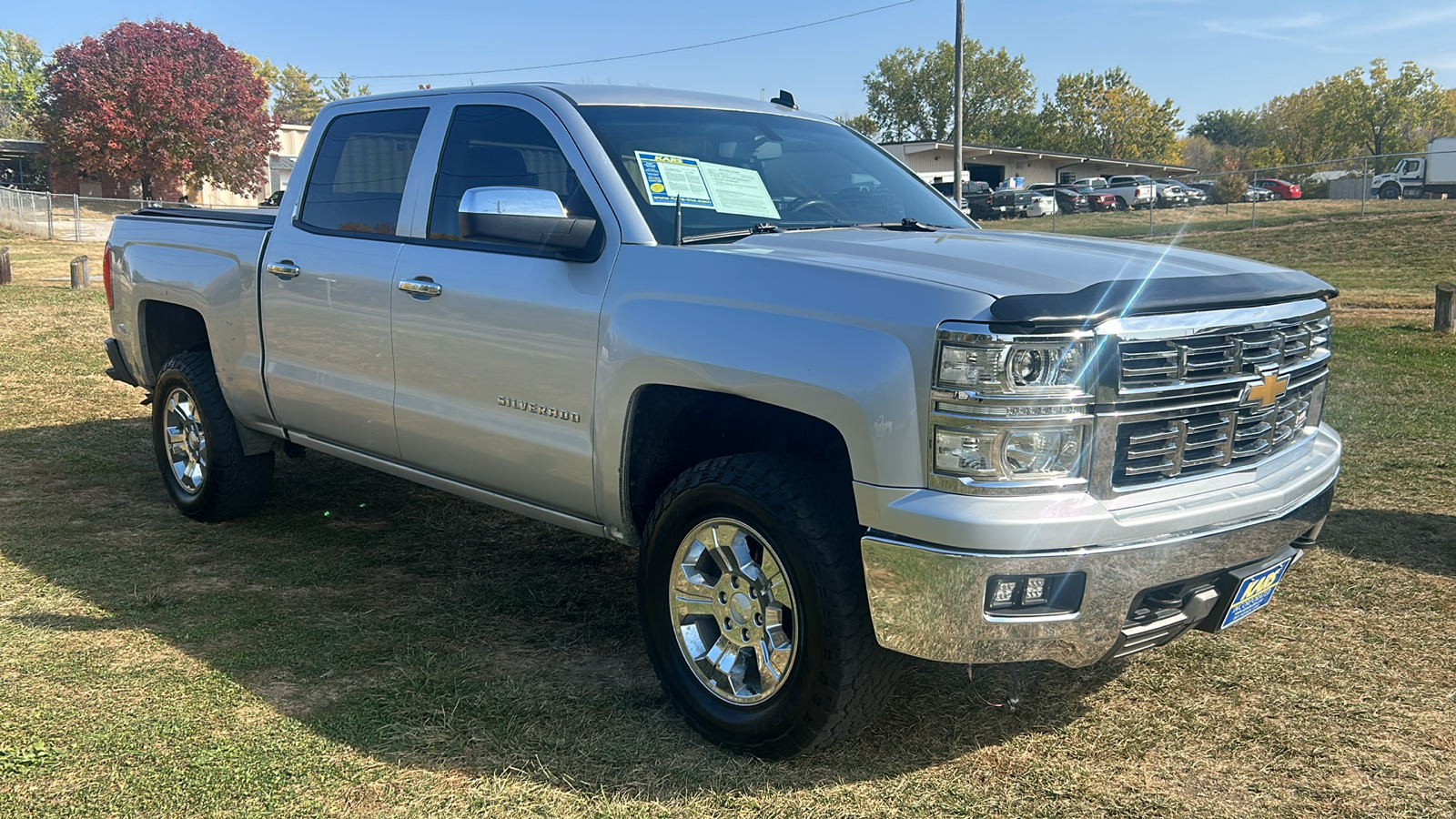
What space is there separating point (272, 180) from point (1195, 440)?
58.2 m

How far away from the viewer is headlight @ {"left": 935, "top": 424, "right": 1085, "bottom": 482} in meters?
2.80

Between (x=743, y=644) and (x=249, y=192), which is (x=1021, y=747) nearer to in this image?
(x=743, y=644)

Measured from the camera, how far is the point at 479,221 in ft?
11.9

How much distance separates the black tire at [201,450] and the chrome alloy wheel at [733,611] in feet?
10.1

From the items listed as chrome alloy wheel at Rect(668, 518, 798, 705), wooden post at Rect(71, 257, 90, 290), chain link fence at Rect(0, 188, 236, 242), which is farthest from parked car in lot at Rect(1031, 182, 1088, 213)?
chrome alloy wheel at Rect(668, 518, 798, 705)

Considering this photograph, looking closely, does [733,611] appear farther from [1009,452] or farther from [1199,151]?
[1199,151]

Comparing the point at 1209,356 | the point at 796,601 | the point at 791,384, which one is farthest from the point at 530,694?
the point at 1209,356

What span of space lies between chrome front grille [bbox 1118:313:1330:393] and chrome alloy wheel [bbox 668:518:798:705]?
1.08 meters

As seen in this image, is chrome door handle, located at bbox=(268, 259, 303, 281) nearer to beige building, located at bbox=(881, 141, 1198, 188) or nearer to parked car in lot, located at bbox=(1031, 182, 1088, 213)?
parked car in lot, located at bbox=(1031, 182, 1088, 213)

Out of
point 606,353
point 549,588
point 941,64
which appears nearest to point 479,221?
point 606,353

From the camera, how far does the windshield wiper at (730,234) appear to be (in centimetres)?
368

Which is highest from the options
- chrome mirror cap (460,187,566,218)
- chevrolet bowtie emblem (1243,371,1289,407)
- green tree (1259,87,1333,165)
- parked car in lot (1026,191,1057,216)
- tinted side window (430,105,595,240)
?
green tree (1259,87,1333,165)

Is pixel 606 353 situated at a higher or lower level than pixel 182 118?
lower

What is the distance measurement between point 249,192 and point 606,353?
5472 centimetres
